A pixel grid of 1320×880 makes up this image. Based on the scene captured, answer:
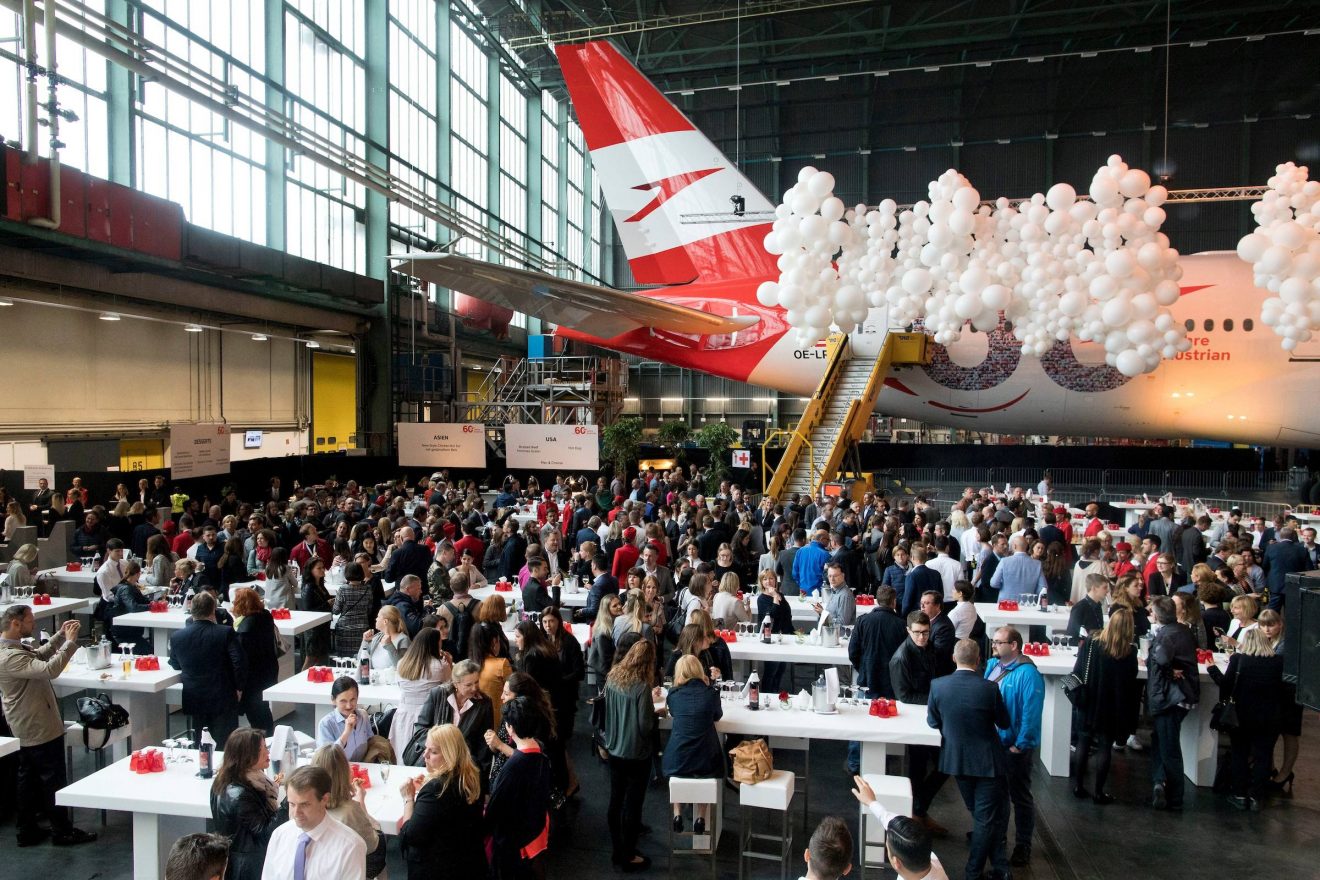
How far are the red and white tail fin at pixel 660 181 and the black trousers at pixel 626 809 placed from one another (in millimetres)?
14537

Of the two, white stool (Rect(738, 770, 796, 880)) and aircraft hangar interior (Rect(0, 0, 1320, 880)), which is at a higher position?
aircraft hangar interior (Rect(0, 0, 1320, 880))

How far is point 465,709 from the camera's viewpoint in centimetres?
475

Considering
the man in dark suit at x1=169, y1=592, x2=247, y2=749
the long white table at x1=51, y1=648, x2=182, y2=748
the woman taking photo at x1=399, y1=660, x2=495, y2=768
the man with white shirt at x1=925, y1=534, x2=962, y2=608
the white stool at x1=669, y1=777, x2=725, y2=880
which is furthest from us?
the man with white shirt at x1=925, y1=534, x2=962, y2=608

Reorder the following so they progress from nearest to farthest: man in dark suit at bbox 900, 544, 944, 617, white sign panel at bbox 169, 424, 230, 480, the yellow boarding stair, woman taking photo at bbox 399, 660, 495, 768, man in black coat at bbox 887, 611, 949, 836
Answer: woman taking photo at bbox 399, 660, 495, 768
man in black coat at bbox 887, 611, 949, 836
man in dark suit at bbox 900, 544, 944, 617
white sign panel at bbox 169, 424, 230, 480
the yellow boarding stair

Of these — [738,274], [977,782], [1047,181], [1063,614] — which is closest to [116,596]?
[977,782]

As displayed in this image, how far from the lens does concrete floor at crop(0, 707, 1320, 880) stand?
537 cm

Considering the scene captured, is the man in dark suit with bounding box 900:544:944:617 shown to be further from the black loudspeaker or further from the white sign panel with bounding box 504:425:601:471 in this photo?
the white sign panel with bounding box 504:425:601:471

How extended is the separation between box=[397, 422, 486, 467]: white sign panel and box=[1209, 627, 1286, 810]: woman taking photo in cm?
1586

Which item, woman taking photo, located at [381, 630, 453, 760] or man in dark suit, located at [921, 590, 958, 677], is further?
man in dark suit, located at [921, 590, 958, 677]

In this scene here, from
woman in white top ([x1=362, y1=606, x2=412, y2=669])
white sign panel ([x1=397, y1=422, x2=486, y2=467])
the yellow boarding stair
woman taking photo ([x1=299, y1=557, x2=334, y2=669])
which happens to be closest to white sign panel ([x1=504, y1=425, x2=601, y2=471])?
white sign panel ([x1=397, y1=422, x2=486, y2=467])

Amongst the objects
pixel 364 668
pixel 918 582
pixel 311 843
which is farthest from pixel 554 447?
pixel 311 843

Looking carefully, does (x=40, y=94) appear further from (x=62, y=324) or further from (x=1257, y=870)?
(x=1257, y=870)

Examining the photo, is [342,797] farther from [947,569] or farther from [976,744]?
[947,569]

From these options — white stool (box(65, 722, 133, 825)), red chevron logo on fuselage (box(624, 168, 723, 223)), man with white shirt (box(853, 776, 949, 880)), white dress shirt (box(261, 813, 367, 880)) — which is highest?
red chevron logo on fuselage (box(624, 168, 723, 223))
